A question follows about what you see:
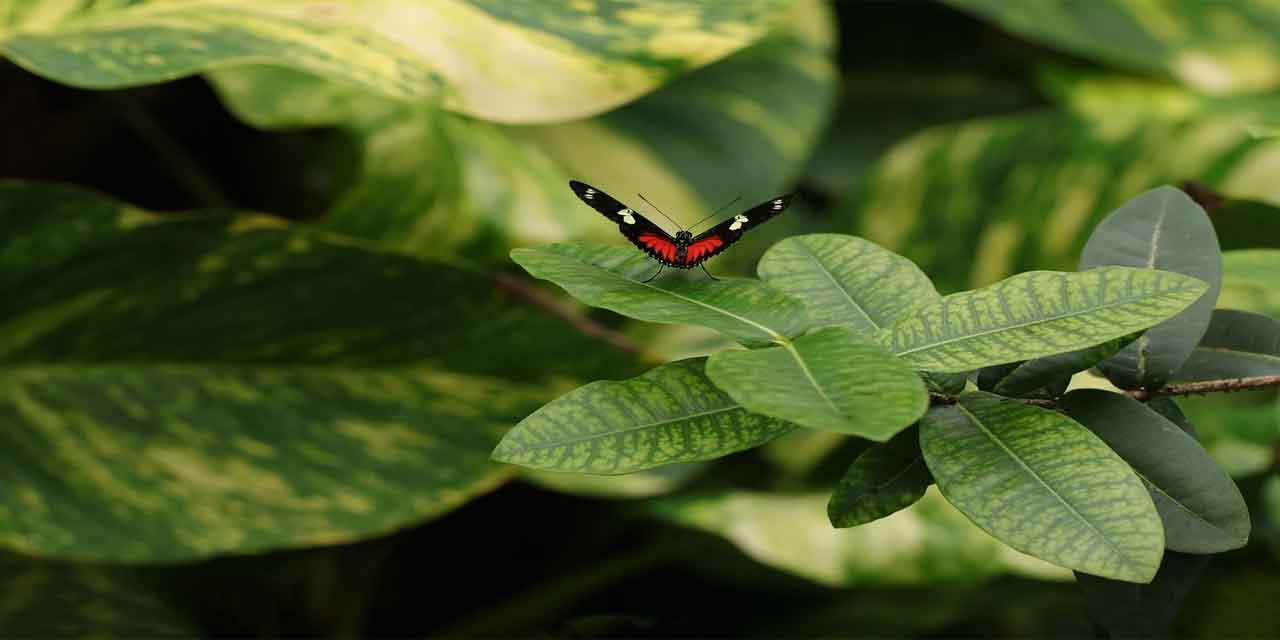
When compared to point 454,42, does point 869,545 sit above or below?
below

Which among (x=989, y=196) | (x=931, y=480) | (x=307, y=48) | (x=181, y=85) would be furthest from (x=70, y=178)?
(x=931, y=480)

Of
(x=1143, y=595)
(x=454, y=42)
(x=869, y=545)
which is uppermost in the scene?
(x=454, y=42)

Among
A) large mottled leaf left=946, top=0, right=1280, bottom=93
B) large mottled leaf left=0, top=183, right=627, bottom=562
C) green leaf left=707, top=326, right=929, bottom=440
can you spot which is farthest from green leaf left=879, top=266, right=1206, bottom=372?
large mottled leaf left=946, top=0, right=1280, bottom=93

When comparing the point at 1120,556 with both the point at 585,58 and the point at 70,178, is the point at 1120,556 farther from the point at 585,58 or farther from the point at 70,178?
the point at 70,178

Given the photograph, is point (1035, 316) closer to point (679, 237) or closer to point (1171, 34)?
point (679, 237)

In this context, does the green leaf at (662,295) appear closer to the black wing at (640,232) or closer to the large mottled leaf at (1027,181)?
the black wing at (640,232)

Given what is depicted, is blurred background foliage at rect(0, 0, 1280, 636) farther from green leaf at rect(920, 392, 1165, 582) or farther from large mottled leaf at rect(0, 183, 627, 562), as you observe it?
green leaf at rect(920, 392, 1165, 582)

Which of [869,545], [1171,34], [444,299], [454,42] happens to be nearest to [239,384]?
[444,299]

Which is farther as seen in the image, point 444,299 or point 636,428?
point 444,299
